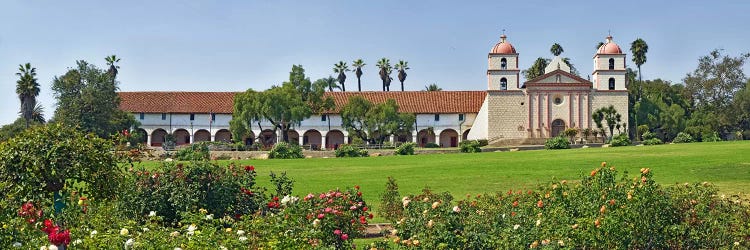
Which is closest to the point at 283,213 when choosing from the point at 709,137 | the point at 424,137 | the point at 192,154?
the point at 192,154

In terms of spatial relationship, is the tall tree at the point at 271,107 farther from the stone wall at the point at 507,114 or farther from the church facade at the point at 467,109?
the stone wall at the point at 507,114

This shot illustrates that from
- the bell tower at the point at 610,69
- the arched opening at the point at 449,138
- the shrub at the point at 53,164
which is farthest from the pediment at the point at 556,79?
the shrub at the point at 53,164

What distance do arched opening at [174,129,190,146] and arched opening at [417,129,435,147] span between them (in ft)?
68.2

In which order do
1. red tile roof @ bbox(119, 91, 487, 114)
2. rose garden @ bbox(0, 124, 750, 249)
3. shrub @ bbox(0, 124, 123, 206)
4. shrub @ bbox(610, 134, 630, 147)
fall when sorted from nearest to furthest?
1. rose garden @ bbox(0, 124, 750, 249)
2. shrub @ bbox(0, 124, 123, 206)
3. shrub @ bbox(610, 134, 630, 147)
4. red tile roof @ bbox(119, 91, 487, 114)

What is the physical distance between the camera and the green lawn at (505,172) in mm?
22672

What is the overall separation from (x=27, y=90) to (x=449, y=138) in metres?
35.2

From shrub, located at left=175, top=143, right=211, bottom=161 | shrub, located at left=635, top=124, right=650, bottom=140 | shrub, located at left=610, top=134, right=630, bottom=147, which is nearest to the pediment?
shrub, located at left=635, top=124, right=650, bottom=140

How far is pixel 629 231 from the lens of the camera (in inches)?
423

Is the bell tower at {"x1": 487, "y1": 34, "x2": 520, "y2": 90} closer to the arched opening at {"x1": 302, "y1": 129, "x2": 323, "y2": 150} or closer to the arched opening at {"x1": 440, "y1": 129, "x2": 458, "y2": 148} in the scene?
the arched opening at {"x1": 440, "y1": 129, "x2": 458, "y2": 148}

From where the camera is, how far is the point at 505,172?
2717 cm

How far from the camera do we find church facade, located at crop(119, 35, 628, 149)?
67.9 m

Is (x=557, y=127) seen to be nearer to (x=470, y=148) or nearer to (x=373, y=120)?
(x=373, y=120)

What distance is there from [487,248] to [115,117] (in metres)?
57.7

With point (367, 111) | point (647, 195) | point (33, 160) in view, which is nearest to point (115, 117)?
point (367, 111)
